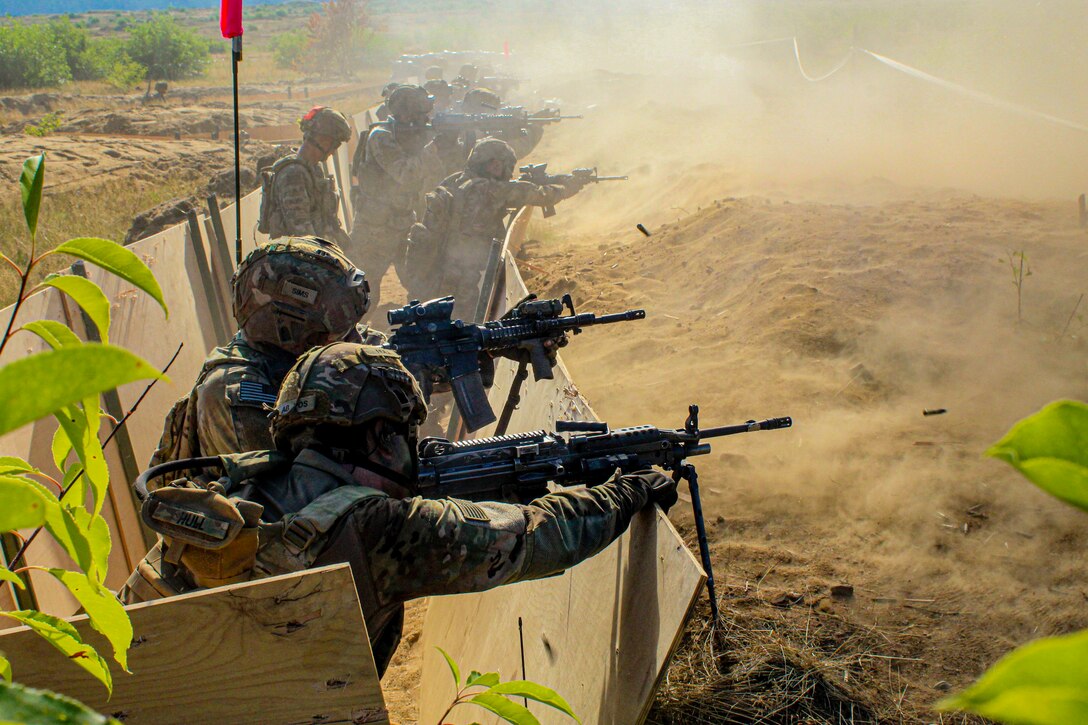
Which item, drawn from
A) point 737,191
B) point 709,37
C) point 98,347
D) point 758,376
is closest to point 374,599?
point 98,347

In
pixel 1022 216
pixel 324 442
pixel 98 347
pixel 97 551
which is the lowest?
pixel 1022 216

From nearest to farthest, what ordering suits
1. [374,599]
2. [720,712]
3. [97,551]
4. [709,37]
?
[97,551]
[374,599]
[720,712]
[709,37]

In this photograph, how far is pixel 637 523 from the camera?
9.29ft

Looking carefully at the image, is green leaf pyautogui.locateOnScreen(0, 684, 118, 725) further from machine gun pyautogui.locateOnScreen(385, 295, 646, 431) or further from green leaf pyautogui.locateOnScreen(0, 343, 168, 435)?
machine gun pyautogui.locateOnScreen(385, 295, 646, 431)

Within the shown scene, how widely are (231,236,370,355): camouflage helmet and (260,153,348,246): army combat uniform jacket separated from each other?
172 inches

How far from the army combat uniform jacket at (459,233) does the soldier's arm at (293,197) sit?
1.48 m

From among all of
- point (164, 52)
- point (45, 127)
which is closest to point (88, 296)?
point (45, 127)

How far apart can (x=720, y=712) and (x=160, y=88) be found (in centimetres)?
2976

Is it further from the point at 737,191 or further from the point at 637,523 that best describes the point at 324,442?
the point at 737,191

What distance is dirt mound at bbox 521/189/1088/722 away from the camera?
3.12m

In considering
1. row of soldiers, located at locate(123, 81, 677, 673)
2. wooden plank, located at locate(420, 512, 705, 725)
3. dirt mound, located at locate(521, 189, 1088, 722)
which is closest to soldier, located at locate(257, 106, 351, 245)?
dirt mound, located at locate(521, 189, 1088, 722)

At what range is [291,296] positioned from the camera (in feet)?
11.5

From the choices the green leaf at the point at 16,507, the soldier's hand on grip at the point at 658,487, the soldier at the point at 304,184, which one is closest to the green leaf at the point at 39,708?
the green leaf at the point at 16,507

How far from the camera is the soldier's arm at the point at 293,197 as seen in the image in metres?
7.75
